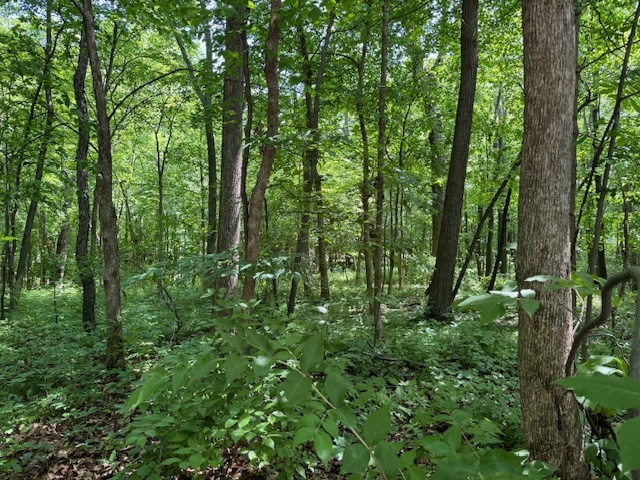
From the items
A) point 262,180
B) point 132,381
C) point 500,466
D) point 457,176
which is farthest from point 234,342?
point 457,176

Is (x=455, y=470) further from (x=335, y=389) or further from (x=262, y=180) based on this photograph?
(x=262, y=180)

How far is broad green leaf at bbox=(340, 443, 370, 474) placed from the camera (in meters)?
1.03

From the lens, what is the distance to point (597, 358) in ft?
5.62

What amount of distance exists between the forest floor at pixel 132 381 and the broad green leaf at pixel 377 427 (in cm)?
102

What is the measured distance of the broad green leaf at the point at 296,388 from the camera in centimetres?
109

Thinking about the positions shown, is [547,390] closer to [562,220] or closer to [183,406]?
[562,220]

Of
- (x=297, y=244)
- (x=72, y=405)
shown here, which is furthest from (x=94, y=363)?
(x=297, y=244)

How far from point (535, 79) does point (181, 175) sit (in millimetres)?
19233

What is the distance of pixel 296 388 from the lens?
112 cm

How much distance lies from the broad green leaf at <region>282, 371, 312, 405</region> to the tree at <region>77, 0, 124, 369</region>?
180 inches

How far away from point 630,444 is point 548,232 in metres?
1.67

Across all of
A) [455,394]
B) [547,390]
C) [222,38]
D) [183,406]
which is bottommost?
[455,394]

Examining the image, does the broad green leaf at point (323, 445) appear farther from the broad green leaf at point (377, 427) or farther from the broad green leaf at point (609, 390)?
the broad green leaf at point (609, 390)

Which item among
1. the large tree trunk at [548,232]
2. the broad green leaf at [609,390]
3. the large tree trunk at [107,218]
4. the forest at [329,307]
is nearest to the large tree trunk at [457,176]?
the forest at [329,307]
